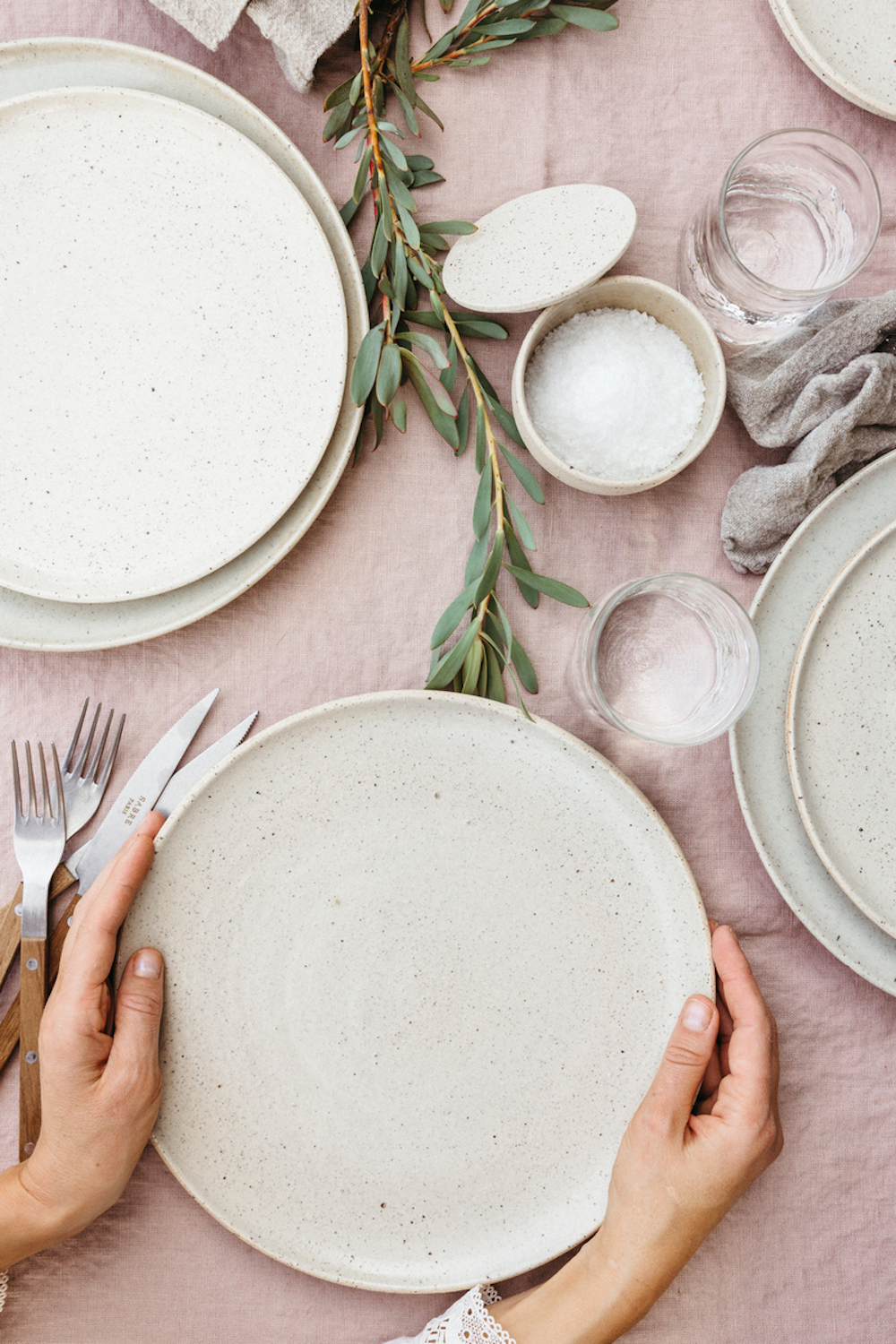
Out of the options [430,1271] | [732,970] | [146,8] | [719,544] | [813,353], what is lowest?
[430,1271]

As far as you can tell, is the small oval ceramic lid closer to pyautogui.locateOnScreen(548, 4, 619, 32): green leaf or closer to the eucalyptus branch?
the eucalyptus branch

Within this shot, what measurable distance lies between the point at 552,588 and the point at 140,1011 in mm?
451

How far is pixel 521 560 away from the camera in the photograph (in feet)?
2.23

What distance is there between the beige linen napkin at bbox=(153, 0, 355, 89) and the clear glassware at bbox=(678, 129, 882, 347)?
0.32 meters

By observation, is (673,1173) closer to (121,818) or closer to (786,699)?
(786,699)

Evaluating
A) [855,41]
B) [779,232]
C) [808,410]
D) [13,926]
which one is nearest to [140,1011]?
[13,926]

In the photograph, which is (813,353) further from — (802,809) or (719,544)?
(802,809)

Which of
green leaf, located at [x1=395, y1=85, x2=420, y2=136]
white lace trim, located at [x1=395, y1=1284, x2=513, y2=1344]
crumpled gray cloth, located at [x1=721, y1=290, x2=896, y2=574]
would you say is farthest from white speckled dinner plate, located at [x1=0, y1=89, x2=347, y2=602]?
white lace trim, located at [x1=395, y1=1284, x2=513, y2=1344]

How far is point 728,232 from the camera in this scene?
703 mm

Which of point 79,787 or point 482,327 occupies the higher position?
point 482,327

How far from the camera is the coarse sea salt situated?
653 millimetres

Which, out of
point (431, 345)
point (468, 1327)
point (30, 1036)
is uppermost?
point (431, 345)

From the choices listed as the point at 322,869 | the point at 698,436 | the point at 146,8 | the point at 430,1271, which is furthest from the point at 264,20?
the point at 430,1271

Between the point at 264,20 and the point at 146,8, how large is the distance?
0.41 ft
